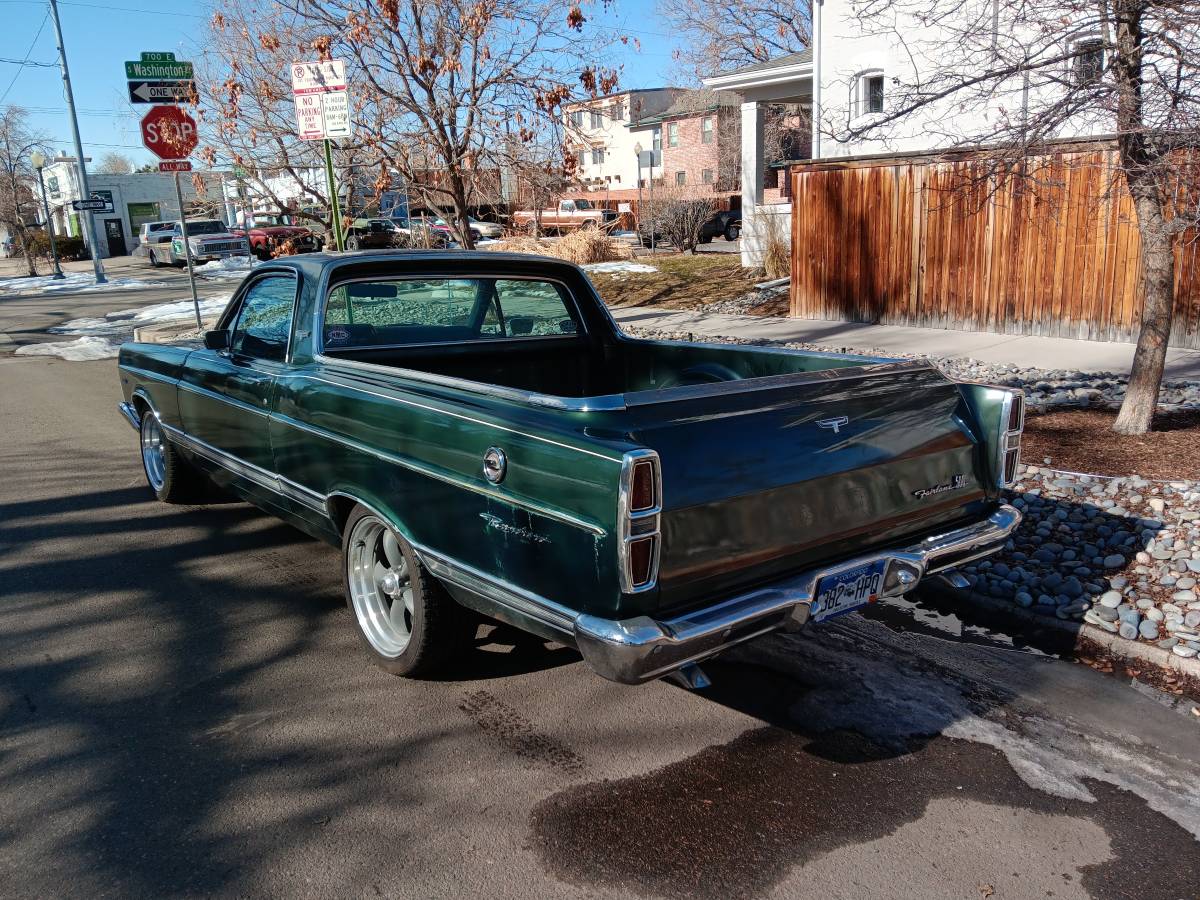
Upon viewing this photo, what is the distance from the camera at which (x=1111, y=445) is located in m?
6.61

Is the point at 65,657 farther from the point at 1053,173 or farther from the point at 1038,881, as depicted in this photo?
the point at 1053,173

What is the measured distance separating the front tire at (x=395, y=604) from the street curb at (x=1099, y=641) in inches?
103

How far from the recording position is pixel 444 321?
17.2 ft

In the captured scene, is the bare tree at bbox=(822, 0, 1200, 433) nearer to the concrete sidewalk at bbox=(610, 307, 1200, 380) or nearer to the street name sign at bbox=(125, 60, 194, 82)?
the concrete sidewalk at bbox=(610, 307, 1200, 380)

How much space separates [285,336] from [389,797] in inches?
99.0

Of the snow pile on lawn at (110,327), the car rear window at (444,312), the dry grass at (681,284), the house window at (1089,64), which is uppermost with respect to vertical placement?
the house window at (1089,64)

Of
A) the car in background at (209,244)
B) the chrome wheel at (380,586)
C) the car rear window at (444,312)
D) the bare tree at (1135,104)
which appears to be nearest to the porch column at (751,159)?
the bare tree at (1135,104)

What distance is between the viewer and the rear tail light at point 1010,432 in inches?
153

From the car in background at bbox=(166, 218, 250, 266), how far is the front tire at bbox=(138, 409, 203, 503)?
90.0 feet

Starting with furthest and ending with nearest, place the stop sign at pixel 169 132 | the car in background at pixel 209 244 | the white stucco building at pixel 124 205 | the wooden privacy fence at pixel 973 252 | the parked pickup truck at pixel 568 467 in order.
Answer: the white stucco building at pixel 124 205
the car in background at pixel 209 244
the stop sign at pixel 169 132
the wooden privacy fence at pixel 973 252
the parked pickup truck at pixel 568 467

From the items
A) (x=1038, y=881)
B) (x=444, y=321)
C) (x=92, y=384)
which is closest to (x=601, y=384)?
(x=444, y=321)

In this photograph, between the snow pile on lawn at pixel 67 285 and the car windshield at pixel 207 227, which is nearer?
the snow pile on lawn at pixel 67 285

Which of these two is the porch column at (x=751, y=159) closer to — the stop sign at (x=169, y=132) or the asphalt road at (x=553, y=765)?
the stop sign at (x=169, y=132)

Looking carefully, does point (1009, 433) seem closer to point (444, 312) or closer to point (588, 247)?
point (444, 312)
